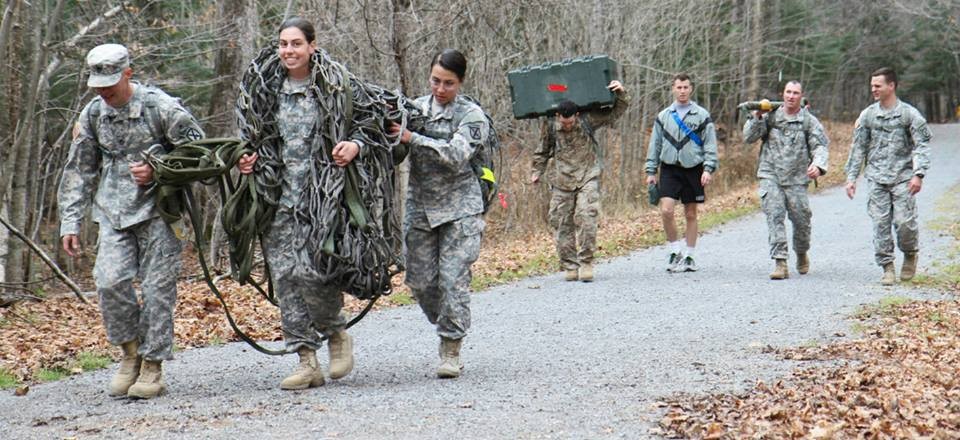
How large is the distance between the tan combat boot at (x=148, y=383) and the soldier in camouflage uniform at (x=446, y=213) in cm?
152

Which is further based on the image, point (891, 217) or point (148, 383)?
point (891, 217)

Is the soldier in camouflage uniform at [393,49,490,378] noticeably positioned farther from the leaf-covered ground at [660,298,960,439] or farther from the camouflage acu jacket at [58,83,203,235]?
the leaf-covered ground at [660,298,960,439]

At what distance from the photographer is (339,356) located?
6.88 metres

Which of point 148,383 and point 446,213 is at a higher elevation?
point 446,213

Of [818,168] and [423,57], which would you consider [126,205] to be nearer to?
[818,168]

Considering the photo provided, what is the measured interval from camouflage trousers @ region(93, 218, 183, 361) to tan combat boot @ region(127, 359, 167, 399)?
6 cm

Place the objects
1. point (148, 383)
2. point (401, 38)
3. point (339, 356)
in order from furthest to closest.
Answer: point (401, 38) → point (339, 356) → point (148, 383)

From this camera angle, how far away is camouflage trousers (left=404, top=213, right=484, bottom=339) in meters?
6.95

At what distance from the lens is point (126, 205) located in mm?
6613

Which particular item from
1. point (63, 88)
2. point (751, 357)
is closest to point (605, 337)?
point (751, 357)

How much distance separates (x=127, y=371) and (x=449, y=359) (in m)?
1.81

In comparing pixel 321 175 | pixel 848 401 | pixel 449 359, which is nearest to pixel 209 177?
pixel 321 175

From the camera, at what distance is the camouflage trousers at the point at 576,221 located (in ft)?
40.4

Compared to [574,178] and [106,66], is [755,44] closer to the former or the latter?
[574,178]
